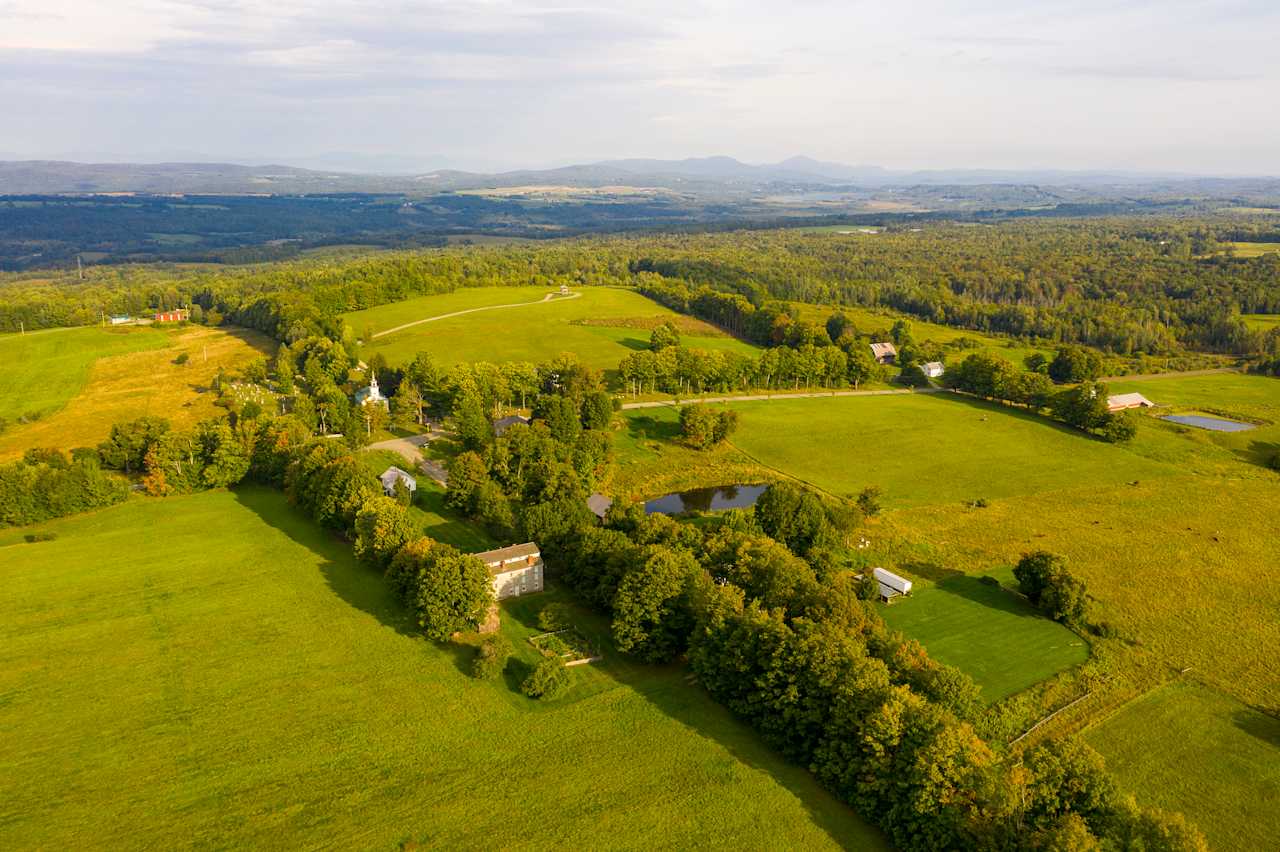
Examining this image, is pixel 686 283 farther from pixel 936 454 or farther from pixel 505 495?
pixel 505 495

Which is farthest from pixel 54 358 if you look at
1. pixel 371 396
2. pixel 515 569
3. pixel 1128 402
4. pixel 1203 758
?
pixel 1128 402

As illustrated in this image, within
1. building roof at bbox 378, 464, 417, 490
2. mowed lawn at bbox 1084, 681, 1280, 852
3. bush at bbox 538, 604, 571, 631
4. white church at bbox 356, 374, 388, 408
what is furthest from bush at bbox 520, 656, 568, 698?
white church at bbox 356, 374, 388, 408

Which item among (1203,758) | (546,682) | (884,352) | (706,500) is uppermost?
(884,352)

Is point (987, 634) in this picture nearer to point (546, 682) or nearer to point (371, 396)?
point (546, 682)

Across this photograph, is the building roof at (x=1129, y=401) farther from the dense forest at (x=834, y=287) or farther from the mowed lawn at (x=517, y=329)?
the mowed lawn at (x=517, y=329)

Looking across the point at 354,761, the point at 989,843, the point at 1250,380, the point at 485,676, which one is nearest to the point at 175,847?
the point at 354,761

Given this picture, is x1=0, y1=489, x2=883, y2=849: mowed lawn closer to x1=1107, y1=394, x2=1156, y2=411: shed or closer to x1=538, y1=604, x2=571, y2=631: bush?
x1=538, y1=604, x2=571, y2=631: bush

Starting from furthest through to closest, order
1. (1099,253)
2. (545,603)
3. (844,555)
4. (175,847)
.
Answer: (1099,253)
(844,555)
(545,603)
(175,847)

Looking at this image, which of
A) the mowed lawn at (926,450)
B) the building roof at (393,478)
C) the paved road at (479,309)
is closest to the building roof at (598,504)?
the building roof at (393,478)
